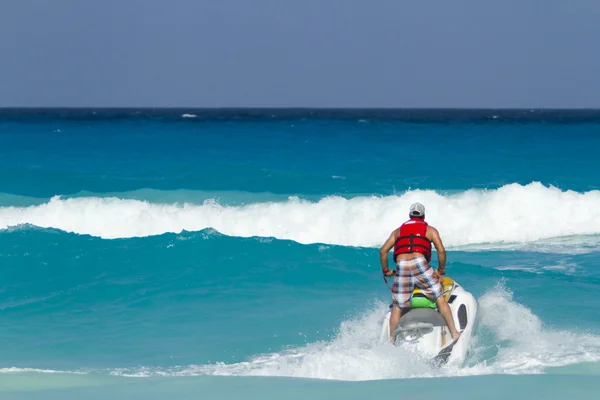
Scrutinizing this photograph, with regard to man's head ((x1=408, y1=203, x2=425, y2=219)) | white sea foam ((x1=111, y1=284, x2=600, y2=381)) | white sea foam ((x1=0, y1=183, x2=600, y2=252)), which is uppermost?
white sea foam ((x1=0, y1=183, x2=600, y2=252))

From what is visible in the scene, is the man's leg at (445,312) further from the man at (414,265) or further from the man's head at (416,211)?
the man's head at (416,211)

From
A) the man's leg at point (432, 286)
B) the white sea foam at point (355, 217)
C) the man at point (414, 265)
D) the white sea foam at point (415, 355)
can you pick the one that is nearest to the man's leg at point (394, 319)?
the man at point (414, 265)

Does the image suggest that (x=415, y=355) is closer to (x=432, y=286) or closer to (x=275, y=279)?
(x=432, y=286)

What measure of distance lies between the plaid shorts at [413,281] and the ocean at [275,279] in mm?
531

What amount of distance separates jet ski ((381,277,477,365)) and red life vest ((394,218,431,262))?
42 centimetres

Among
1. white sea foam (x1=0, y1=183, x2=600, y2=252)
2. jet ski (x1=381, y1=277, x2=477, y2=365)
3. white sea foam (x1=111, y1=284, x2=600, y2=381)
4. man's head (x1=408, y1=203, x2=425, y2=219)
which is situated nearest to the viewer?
white sea foam (x1=111, y1=284, x2=600, y2=381)

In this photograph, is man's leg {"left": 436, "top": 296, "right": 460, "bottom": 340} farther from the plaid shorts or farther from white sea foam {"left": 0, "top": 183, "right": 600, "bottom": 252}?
white sea foam {"left": 0, "top": 183, "right": 600, "bottom": 252}

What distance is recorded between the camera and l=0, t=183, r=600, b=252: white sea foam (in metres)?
17.1

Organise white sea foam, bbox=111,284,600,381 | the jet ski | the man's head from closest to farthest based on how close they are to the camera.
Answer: white sea foam, bbox=111,284,600,381 < the jet ski < the man's head

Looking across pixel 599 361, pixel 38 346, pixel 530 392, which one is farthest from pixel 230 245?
pixel 530 392

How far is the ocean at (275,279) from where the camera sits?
6.92m

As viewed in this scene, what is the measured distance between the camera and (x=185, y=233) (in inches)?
543

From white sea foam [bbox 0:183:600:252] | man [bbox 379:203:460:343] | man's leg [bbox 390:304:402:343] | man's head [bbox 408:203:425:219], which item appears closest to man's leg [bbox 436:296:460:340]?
man [bbox 379:203:460:343]

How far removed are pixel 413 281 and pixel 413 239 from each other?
1.34ft
